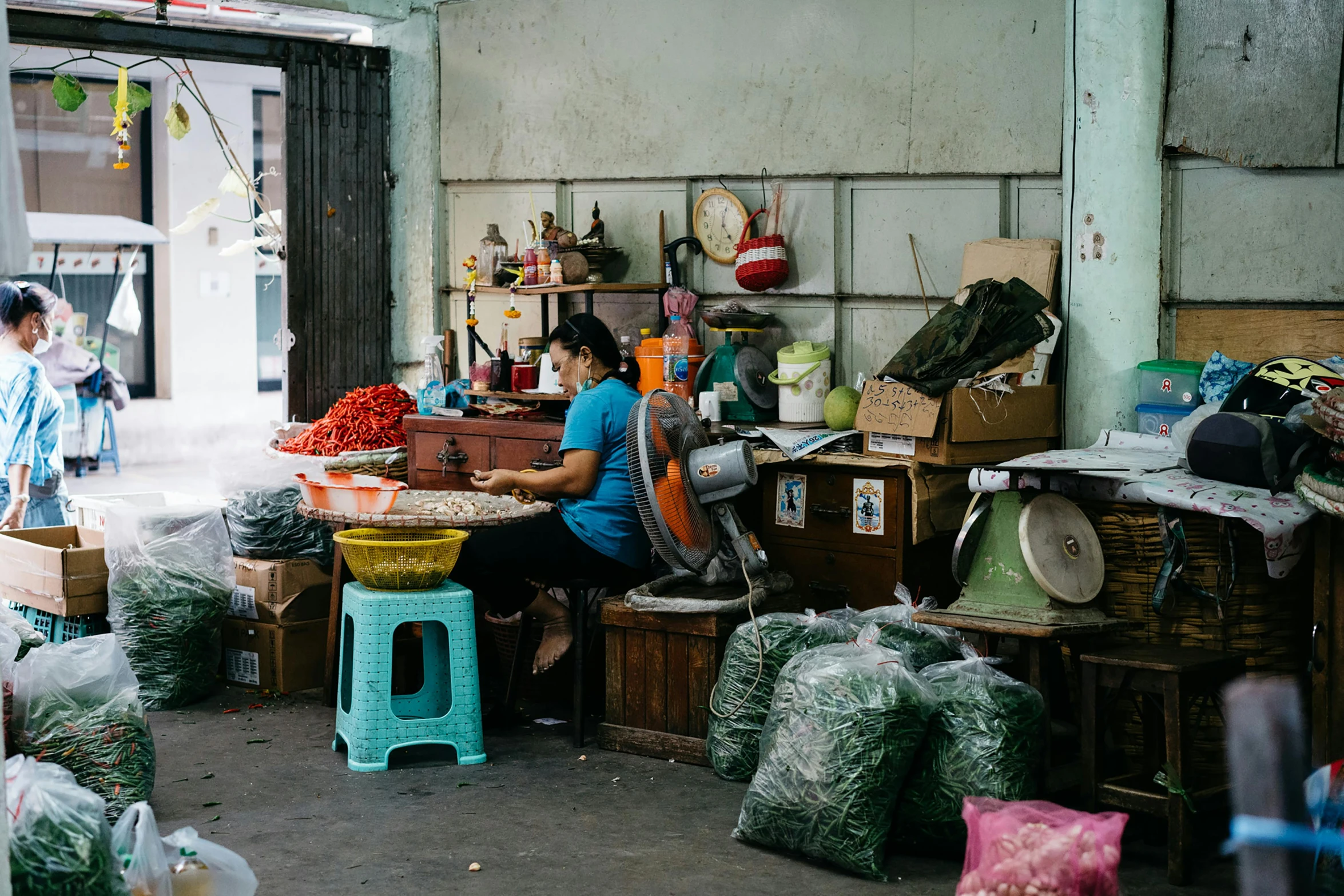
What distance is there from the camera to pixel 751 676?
4.43 m

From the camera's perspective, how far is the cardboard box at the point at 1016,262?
5.28 m

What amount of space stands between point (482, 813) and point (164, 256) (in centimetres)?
1155

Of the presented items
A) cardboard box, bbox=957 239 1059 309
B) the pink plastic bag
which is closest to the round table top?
cardboard box, bbox=957 239 1059 309

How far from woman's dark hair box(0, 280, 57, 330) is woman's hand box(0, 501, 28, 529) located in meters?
0.74

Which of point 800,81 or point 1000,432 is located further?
point 800,81

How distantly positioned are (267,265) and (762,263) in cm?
1074

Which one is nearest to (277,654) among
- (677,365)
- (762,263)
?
(677,365)

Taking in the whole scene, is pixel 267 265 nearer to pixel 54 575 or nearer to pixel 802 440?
pixel 54 575

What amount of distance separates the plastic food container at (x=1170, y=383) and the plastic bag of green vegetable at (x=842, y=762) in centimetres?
174

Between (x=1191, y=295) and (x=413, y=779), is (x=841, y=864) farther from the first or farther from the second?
(x=1191, y=295)

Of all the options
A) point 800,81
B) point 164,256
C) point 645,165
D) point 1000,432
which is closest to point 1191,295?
point 1000,432

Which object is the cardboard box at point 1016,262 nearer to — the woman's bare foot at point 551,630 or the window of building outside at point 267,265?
→ the woman's bare foot at point 551,630

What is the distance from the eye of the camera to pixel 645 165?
256 inches

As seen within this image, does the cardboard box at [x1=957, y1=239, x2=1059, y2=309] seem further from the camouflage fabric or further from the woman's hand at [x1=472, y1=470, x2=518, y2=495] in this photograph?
the woman's hand at [x1=472, y1=470, x2=518, y2=495]
